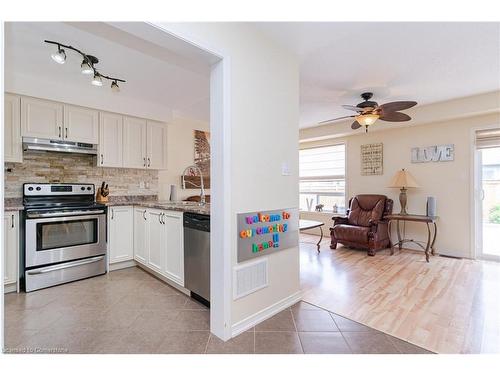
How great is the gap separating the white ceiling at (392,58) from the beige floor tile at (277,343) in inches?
93.7

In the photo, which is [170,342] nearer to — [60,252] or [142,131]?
[60,252]

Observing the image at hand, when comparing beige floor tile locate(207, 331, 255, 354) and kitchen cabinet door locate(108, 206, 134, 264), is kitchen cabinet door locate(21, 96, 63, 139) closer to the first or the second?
kitchen cabinet door locate(108, 206, 134, 264)

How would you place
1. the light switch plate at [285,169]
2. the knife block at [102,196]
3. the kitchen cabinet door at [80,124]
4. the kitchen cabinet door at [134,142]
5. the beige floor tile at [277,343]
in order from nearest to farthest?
the beige floor tile at [277,343] < the light switch plate at [285,169] < the kitchen cabinet door at [80,124] < the knife block at [102,196] < the kitchen cabinet door at [134,142]

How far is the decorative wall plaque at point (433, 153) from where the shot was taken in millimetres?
4004

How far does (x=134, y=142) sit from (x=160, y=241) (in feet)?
5.55

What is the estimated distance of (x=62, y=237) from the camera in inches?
111

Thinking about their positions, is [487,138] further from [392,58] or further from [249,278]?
[249,278]

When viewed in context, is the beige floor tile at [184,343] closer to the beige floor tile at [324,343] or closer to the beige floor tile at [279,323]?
the beige floor tile at [279,323]

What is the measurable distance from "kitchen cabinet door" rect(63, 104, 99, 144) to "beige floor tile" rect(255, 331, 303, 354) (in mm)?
3101

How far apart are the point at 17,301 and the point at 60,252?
0.56 metres

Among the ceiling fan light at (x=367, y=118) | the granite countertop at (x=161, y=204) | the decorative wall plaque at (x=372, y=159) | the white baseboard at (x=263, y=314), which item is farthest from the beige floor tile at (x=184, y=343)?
the decorative wall plaque at (x=372, y=159)

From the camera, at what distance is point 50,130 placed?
2.96 m

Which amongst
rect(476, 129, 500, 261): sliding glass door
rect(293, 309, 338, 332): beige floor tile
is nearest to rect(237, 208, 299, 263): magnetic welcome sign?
rect(293, 309, 338, 332): beige floor tile
